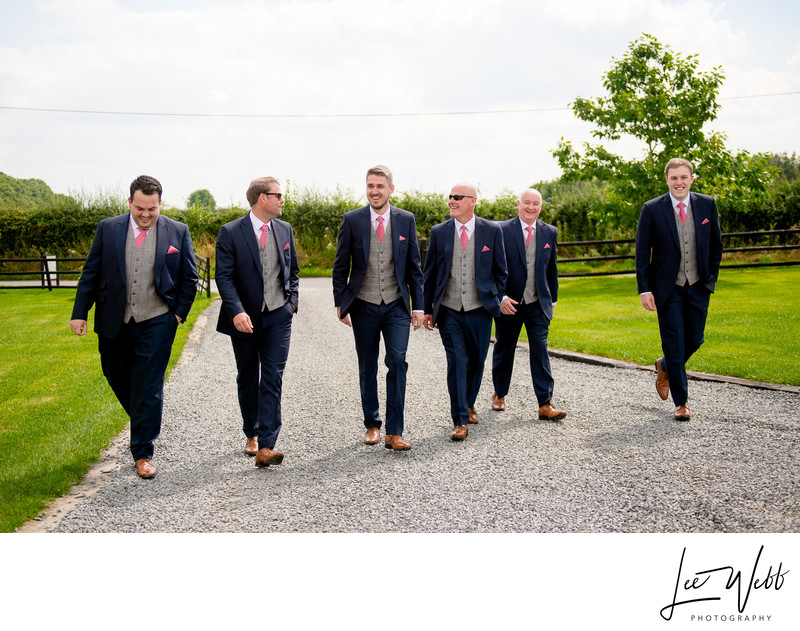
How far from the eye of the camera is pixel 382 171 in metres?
5.28

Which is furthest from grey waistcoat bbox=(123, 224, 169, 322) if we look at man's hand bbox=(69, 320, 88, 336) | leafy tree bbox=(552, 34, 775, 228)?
leafy tree bbox=(552, 34, 775, 228)

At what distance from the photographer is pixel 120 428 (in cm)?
627

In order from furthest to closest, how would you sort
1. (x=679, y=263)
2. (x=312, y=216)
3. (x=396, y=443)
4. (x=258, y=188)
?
(x=312, y=216), (x=679, y=263), (x=396, y=443), (x=258, y=188)

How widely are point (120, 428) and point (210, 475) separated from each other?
71.5 inches

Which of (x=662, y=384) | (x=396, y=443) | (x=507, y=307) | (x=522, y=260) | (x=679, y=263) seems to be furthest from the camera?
(x=662, y=384)

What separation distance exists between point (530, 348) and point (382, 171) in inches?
89.3

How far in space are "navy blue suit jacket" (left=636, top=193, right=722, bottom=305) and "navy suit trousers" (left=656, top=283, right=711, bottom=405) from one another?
9 cm

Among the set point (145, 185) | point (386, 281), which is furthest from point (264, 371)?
point (145, 185)

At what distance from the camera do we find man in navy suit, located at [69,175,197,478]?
16.2 feet

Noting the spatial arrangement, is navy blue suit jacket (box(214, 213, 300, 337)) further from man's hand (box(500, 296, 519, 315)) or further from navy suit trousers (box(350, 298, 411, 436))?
man's hand (box(500, 296, 519, 315))

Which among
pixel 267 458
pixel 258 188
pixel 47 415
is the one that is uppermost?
pixel 258 188

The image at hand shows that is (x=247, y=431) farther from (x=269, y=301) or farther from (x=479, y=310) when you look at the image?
(x=479, y=310)

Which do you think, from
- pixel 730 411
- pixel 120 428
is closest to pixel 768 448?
pixel 730 411

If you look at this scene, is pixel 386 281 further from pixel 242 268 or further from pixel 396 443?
pixel 396 443
